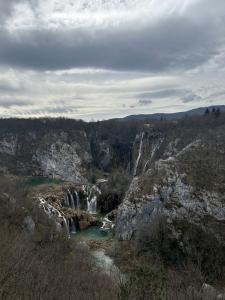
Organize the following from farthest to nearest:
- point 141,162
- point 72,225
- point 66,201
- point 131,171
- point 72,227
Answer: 1. point 131,171
2. point 141,162
3. point 66,201
4. point 72,225
5. point 72,227

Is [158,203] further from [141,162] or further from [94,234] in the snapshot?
[141,162]

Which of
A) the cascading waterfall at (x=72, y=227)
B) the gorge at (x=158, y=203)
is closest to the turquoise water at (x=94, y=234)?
the gorge at (x=158, y=203)

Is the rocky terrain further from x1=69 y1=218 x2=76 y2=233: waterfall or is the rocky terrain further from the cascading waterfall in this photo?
x1=69 y1=218 x2=76 y2=233: waterfall

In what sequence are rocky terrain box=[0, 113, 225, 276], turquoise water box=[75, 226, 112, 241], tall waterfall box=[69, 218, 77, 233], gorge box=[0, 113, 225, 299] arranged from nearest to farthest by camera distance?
gorge box=[0, 113, 225, 299], rocky terrain box=[0, 113, 225, 276], turquoise water box=[75, 226, 112, 241], tall waterfall box=[69, 218, 77, 233]

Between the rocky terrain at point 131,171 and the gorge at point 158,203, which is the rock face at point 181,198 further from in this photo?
the rocky terrain at point 131,171

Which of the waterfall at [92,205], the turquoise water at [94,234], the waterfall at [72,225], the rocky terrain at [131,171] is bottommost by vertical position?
the waterfall at [92,205]

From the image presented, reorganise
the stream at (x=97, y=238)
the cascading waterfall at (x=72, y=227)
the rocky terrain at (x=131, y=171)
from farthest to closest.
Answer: the cascading waterfall at (x=72, y=227), the rocky terrain at (x=131, y=171), the stream at (x=97, y=238)

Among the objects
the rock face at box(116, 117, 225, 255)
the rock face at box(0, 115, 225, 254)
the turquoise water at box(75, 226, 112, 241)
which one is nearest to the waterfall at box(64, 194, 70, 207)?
the rock face at box(0, 115, 225, 254)

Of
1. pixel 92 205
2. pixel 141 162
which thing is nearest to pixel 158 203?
pixel 92 205

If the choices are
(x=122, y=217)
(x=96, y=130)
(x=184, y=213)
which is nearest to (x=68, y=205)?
(x=122, y=217)
